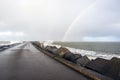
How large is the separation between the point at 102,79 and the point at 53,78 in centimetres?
277

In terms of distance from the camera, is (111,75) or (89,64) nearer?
(111,75)

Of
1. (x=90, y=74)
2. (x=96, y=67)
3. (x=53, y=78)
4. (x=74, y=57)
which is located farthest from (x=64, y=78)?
(x=74, y=57)

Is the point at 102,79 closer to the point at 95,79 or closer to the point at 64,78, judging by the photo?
the point at 95,79

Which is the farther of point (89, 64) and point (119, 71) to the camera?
point (89, 64)

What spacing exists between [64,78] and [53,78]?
59cm

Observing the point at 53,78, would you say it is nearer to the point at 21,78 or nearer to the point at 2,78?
the point at 21,78

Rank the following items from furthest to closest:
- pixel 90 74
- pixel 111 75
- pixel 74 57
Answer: pixel 74 57 → pixel 90 74 → pixel 111 75

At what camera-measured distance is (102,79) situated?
1044 centimetres

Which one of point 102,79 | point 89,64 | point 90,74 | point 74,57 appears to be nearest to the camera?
→ point 102,79

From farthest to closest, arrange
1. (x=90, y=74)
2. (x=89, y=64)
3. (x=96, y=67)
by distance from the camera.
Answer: (x=89, y=64), (x=96, y=67), (x=90, y=74)

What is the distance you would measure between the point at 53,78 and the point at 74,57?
8.08 m

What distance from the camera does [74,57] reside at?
19.8 metres

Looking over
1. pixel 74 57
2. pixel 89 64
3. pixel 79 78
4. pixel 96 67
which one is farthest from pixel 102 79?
pixel 74 57

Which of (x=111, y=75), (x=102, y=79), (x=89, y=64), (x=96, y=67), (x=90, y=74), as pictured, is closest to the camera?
(x=102, y=79)
